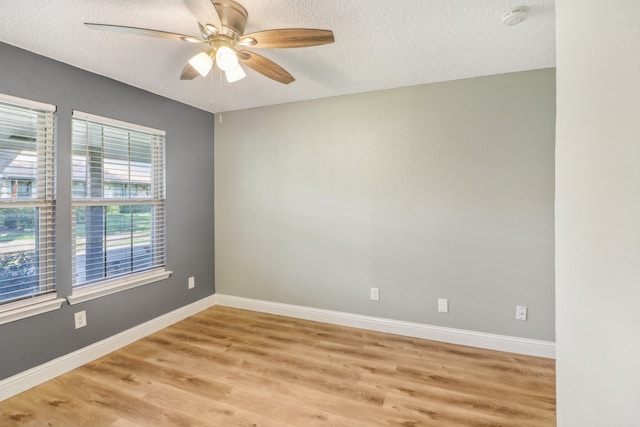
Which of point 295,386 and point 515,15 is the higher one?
point 515,15

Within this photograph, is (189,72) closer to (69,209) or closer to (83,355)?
(69,209)

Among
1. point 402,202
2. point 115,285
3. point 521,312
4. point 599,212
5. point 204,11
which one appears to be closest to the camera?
point 599,212

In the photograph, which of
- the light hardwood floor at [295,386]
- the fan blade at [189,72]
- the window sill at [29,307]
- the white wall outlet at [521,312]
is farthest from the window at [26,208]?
the white wall outlet at [521,312]

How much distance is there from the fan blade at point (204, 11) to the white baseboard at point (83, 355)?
2537mm

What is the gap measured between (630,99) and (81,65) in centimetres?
306

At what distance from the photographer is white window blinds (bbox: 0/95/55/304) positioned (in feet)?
6.20

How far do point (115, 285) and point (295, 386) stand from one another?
1.78m

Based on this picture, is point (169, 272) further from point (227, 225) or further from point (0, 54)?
point (0, 54)

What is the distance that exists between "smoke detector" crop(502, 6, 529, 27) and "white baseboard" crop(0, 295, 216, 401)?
11.9 feet

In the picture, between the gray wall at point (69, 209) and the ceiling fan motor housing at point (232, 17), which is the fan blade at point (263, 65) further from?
the gray wall at point (69, 209)

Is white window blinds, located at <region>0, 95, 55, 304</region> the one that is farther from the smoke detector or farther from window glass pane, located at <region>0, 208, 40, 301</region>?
the smoke detector

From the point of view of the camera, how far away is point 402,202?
107 inches

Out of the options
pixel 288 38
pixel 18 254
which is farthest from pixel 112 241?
pixel 288 38

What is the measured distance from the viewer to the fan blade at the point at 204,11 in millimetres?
1245
